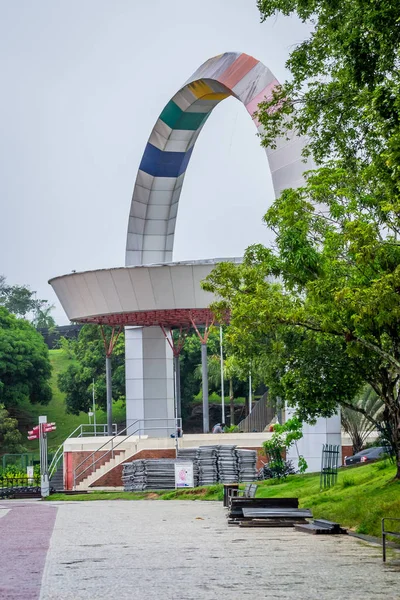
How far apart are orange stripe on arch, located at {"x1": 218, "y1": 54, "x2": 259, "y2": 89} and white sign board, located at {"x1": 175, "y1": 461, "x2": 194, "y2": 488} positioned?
15185 millimetres

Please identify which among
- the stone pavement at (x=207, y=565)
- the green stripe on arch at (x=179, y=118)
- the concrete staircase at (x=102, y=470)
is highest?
the green stripe on arch at (x=179, y=118)

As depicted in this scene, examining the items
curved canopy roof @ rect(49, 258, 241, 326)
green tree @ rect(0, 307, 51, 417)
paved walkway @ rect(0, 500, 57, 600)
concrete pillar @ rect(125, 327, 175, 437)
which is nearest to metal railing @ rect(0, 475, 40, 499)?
concrete pillar @ rect(125, 327, 175, 437)

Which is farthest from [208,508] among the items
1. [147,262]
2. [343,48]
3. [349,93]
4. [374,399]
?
[374,399]

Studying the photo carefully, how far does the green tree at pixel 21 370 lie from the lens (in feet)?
299

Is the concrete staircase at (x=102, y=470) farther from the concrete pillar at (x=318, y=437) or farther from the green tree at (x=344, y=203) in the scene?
the green tree at (x=344, y=203)

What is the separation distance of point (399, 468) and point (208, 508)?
764cm

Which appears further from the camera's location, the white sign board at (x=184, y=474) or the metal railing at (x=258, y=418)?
the metal railing at (x=258, y=418)

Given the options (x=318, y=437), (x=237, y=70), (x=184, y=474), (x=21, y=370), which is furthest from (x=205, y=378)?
(x=21, y=370)

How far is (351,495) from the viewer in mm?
24047

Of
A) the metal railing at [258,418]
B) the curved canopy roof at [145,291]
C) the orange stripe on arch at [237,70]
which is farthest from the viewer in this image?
the metal railing at [258,418]

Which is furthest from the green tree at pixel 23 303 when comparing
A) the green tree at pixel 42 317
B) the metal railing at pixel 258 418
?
the metal railing at pixel 258 418

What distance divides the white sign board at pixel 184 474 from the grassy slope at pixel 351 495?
2.95 meters

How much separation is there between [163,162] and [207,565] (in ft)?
122

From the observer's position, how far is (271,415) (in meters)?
58.7
